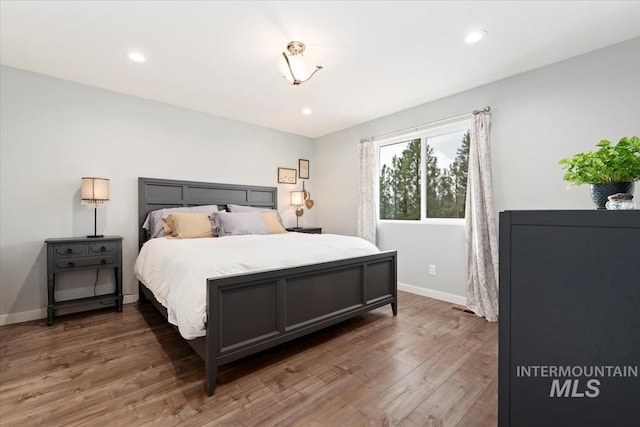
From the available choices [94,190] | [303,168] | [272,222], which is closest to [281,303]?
[272,222]

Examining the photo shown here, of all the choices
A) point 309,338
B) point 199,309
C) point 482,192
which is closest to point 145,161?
point 199,309

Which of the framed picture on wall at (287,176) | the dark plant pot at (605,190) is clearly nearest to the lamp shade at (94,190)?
the framed picture on wall at (287,176)

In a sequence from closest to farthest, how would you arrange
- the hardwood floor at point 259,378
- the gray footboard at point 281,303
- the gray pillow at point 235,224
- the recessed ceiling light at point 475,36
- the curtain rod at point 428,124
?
the hardwood floor at point 259,378 < the gray footboard at point 281,303 < the recessed ceiling light at point 475,36 < the curtain rod at point 428,124 < the gray pillow at point 235,224

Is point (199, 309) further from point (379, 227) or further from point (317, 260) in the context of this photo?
point (379, 227)

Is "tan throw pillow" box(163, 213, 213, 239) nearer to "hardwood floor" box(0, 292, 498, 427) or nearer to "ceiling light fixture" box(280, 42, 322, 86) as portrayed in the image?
"hardwood floor" box(0, 292, 498, 427)

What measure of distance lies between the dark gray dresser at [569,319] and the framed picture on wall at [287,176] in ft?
14.4

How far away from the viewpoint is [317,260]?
244cm

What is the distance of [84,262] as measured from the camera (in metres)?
2.93

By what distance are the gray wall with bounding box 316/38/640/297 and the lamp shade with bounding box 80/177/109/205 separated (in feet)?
11.6

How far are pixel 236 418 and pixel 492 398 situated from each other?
1.48 m

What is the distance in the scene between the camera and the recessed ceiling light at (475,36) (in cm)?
227

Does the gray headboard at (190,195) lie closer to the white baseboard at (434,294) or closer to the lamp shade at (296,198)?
the lamp shade at (296,198)

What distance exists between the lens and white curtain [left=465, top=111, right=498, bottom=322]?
299 cm

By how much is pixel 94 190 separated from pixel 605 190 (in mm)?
3938
